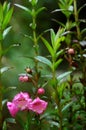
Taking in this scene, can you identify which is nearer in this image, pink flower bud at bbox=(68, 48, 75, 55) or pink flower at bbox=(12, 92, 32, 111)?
pink flower at bbox=(12, 92, 32, 111)

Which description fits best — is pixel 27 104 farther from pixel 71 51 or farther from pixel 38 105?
pixel 71 51

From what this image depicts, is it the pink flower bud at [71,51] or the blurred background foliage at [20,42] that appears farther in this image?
the blurred background foliage at [20,42]

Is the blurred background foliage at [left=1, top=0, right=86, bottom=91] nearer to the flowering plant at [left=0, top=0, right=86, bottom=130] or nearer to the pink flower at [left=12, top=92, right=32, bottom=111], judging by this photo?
the flowering plant at [left=0, top=0, right=86, bottom=130]

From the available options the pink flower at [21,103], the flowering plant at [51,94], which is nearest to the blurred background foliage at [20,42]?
the flowering plant at [51,94]

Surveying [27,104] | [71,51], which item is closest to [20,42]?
[71,51]

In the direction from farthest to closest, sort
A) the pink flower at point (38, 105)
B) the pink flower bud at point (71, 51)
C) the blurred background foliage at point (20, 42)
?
1. the blurred background foliage at point (20, 42)
2. the pink flower bud at point (71, 51)
3. the pink flower at point (38, 105)

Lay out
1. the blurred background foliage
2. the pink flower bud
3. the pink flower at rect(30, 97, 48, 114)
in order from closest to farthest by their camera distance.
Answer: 1. the pink flower at rect(30, 97, 48, 114)
2. the pink flower bud
3. the blurred background foliage

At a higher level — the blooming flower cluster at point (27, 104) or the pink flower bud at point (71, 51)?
the pink flower bud at point (71, 51)

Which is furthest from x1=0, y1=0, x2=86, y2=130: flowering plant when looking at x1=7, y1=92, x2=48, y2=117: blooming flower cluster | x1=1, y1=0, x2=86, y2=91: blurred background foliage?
x1=1, y1=0, x2=86, y2=91: blurred background foliage

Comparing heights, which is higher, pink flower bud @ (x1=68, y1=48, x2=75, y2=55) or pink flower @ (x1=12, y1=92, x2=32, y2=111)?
pink flower bud @ (x1=68, y1=48, x2=75, y2=55)

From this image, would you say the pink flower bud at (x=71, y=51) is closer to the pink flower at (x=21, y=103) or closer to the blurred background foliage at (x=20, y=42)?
the pink flower at (x=21, y=103)

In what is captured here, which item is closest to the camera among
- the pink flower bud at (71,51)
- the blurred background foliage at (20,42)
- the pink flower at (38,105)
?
the pink flower at (38,105)

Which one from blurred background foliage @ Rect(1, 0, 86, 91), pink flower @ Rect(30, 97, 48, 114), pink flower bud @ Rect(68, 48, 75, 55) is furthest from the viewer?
blurred background foliage @ Rect(1, 0, 86, 91)

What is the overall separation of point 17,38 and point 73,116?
6.00 feet
